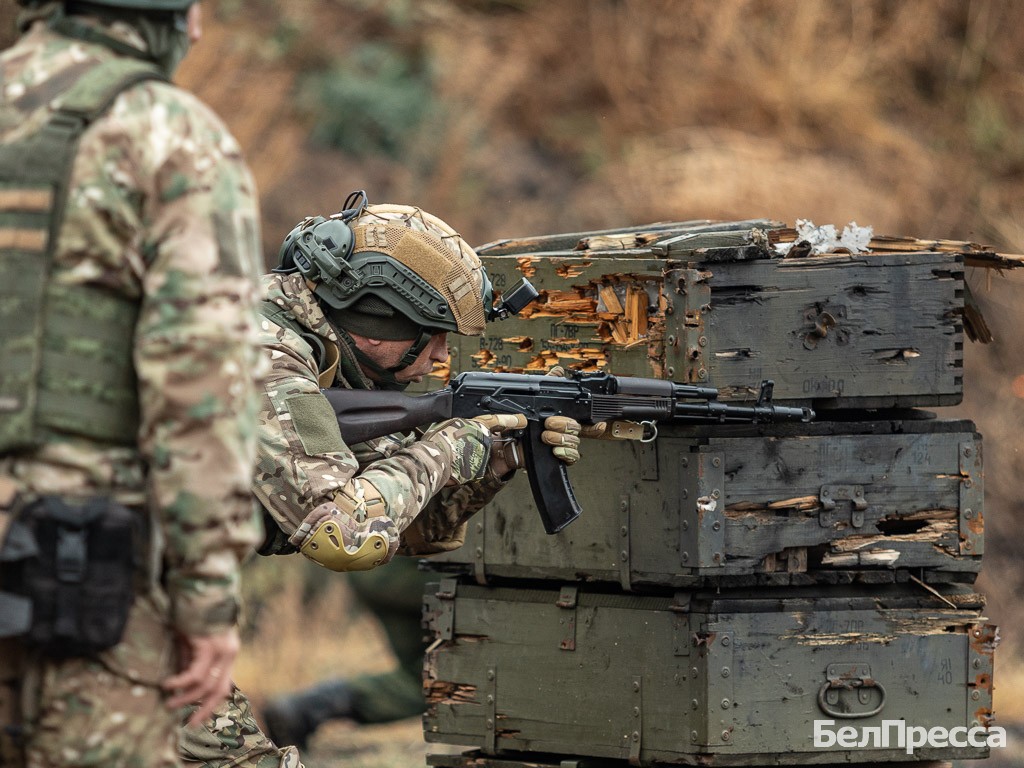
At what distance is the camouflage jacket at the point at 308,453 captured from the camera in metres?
4.30

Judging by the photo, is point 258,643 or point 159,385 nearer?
point 159,385

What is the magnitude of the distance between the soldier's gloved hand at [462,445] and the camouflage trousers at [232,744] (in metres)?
0.92

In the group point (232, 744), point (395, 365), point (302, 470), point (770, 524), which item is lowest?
point (232, 744)

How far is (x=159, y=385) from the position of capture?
9.49ft

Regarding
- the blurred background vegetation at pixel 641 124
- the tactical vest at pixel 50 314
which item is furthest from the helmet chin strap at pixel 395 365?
the blurred background vegetation at pixel 641 124

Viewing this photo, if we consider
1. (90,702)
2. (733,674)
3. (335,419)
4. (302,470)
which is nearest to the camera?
(90,702)

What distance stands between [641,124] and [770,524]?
8.33 metres

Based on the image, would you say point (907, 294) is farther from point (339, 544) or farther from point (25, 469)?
point (25, 469)

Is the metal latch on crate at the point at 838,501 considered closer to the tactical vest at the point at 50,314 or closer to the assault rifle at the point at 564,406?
the assault rifle at the point at 564,406

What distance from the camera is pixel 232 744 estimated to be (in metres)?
4.32

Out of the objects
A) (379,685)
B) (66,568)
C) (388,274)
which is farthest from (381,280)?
(379,685)

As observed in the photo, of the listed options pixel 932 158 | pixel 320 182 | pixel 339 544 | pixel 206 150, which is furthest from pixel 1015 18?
pixel 206 150

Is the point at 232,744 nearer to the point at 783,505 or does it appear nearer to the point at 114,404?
the point at 114,404

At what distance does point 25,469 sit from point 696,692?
2.70 meters
